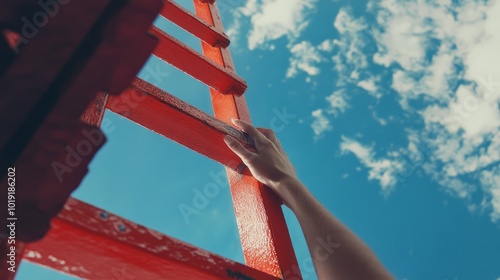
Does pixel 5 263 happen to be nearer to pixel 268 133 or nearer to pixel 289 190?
pixel 289 190

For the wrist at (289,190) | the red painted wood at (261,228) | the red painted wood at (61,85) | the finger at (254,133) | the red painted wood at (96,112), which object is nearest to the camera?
the red painted wood at (61,85)

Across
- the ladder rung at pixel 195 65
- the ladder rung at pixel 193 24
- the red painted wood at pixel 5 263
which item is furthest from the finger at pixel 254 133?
the red painted wood at pixel 5 263

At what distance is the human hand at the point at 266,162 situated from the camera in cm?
178

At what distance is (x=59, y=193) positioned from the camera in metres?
0.79

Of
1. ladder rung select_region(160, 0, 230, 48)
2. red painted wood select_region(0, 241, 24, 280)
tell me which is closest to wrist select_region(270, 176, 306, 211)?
red painted wood select_region(0, 241, 24, 280)

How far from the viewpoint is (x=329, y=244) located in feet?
4.99

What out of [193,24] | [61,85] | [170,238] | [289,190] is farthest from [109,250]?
[193,24]

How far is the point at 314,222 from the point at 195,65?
1.07 meters

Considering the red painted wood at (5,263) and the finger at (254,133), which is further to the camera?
the finger at (254,133)

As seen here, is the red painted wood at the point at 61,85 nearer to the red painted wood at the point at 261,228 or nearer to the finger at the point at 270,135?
the red painted wood at the point at 261,228

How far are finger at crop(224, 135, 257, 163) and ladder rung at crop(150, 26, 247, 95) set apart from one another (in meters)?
0.60

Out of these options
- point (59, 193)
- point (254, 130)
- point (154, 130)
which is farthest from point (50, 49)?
point (254, 130)

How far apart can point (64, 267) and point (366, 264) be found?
2.85ft

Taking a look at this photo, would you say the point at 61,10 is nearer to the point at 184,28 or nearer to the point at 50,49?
the point at 50,49
